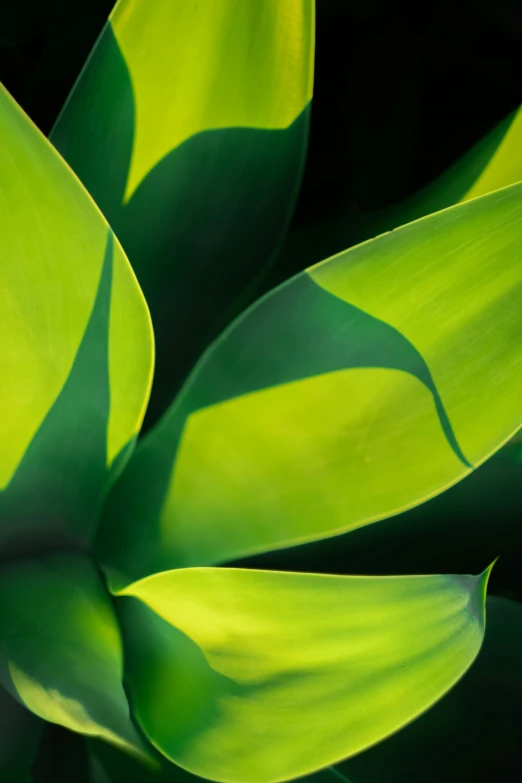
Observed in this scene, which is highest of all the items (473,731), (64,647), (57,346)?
(57,346)

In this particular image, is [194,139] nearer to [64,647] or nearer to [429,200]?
[429,200]

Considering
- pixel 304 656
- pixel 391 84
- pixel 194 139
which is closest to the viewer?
pixel 304 656

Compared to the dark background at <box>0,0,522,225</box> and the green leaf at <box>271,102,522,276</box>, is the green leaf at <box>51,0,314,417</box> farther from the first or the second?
the dark background at <box>0,0,522,225</box>

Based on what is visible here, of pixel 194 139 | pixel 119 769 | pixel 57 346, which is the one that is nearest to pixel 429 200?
pixel 194 139

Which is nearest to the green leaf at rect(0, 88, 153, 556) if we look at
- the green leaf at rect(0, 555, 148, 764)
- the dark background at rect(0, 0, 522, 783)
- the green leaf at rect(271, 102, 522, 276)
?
the green leaf at rect(0, 555, 148, 764)

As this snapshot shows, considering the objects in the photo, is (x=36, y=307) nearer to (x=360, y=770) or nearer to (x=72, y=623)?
(x=72, y=623)

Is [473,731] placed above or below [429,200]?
below

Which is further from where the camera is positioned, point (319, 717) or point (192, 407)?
point (192, 407)

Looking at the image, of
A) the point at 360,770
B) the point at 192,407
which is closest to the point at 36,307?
the point at 192,407
